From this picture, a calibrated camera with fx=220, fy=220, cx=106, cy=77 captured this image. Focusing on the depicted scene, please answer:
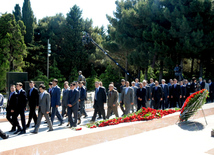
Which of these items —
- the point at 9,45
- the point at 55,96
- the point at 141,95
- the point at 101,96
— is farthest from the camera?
the point at 9,45

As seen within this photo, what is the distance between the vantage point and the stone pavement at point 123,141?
4650 mm

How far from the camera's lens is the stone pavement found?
4650 millimetres

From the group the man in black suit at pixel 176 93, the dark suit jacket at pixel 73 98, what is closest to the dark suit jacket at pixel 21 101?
the dark suit jacket at pixel 73 98

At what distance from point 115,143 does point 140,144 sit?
2.02 ft

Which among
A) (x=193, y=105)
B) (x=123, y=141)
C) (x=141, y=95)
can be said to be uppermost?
(x=141, y=95)

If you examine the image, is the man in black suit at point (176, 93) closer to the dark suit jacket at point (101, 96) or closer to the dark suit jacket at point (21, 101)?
the dark suit jacket at point (101, 96)

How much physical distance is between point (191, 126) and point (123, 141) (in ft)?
8.93

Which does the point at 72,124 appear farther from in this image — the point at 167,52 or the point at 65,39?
the point at 65,39

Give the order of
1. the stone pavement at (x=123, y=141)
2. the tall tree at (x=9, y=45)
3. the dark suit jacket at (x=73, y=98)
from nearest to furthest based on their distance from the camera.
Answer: the stone pavement at (x=123, y=141) < the dark suit jacket at (x=73, y=98) < the tall tree at (x=9, y=45)

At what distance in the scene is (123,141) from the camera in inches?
222

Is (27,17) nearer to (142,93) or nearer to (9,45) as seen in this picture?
(9,45)

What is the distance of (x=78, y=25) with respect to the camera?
4228 cm

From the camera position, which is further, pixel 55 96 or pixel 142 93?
pixel 142 93

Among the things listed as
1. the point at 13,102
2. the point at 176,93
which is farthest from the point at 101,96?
the point at 176,93
